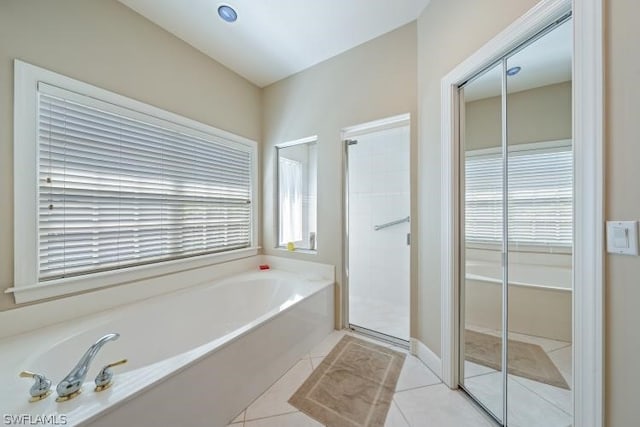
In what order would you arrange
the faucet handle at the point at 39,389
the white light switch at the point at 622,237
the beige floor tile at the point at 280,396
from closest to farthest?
the white light switch at the point at 622,237, the faucet handle at the point at 39,389, the beige floor tile at the point at 280,396

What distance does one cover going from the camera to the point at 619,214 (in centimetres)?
70

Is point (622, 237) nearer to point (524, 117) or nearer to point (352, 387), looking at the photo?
point (524, 117)

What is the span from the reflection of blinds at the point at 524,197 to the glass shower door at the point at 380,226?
1.21 meters

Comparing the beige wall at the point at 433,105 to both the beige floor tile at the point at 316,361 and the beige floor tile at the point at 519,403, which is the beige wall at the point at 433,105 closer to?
the beige floor tile at the point at 519,403

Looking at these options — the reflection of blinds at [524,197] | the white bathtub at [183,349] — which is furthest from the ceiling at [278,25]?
the white bathtub at [183,349]

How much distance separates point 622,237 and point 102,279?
2.52 metres

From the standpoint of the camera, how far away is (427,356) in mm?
1666

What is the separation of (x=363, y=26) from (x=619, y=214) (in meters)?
2.00

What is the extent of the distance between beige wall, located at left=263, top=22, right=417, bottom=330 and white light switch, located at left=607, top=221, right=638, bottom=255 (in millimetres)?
1162

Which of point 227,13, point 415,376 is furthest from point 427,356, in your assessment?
point 227,13

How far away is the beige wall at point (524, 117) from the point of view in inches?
42.9

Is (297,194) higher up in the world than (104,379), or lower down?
higher up

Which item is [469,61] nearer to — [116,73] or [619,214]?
[619,214]

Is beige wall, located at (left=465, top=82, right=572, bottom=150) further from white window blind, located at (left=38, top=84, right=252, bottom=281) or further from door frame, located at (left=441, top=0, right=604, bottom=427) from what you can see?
white window blind, located at (left=38, top=84, right=252, bottom=281)
